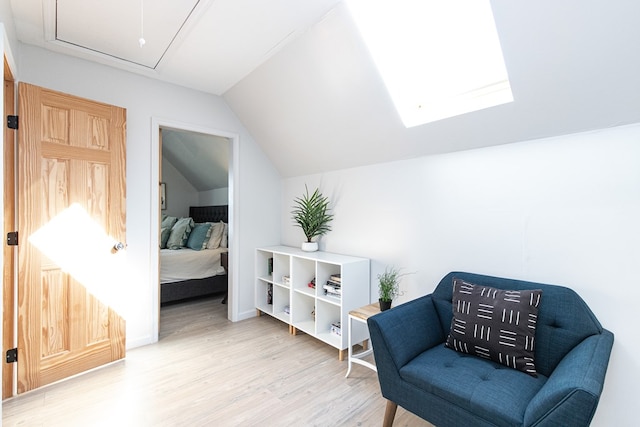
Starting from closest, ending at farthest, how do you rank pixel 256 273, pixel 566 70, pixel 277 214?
pixel 566 70, pixel 256 273, pixel 277 214

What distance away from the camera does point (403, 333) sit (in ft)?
5.44

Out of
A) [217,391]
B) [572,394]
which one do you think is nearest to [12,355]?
[217,391]

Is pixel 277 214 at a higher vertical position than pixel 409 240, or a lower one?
higher

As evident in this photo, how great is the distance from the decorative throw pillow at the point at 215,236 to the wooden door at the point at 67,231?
6.54ft

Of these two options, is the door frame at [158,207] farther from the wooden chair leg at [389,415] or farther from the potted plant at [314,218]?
the wooden chair leg at [389,415]

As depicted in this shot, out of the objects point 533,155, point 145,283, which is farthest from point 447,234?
point 145,283

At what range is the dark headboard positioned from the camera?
5.11 meters

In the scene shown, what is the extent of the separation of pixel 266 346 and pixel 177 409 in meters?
0.97

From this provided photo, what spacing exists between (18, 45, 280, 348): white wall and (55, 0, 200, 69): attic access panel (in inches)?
10.9

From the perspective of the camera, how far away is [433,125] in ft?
6.85

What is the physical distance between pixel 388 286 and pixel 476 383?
90 cm

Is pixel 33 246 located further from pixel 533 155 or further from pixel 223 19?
pixel 533 155

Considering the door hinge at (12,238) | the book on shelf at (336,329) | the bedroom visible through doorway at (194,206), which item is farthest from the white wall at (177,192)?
the book on shelf at (336,329)

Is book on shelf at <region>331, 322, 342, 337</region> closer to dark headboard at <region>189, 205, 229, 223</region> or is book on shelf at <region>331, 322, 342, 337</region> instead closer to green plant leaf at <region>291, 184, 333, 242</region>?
green plant leaf at <region>291, 184, 333, 242</region>
